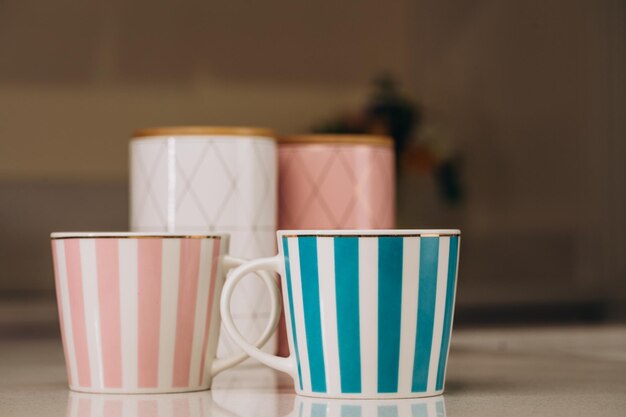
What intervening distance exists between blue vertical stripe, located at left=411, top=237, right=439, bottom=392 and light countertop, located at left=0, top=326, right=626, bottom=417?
0.02 meters

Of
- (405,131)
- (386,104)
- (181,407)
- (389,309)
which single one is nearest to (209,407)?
(181,407)

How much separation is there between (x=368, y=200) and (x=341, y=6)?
6.12 ft

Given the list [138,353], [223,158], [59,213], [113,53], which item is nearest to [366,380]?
[138,353]

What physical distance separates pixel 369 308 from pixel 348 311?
0.01 meters

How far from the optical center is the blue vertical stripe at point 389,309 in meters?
0.56

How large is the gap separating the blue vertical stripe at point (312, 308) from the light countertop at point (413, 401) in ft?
0.05

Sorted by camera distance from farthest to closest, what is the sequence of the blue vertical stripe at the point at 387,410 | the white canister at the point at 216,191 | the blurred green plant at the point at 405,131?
the blurred green plant at the point at 405,131, the white canister at the point at 216,191, the blue vertical stripe at the point at 387,410

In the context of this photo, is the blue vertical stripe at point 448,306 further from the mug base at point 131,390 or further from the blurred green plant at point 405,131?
the blurred green plant at point 405,131

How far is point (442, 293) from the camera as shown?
58 cm

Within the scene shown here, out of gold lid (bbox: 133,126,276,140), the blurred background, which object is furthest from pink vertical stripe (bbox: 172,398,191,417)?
the blurred background

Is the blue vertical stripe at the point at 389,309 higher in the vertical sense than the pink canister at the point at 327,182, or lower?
lower

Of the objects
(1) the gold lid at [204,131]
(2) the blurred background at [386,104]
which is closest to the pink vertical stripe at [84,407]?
(1) the gold lid at [204,131]

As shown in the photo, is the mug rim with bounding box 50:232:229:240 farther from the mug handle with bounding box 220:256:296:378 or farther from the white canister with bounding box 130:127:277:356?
the white canister with bounding box 130:127:277:356

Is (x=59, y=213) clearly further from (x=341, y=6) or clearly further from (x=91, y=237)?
(x=91, y=237)
